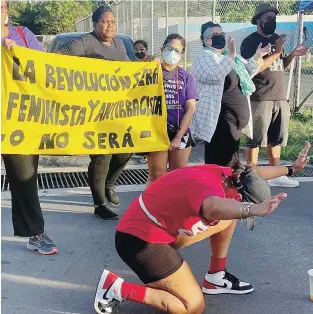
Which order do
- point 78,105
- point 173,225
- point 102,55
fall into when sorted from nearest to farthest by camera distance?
point 173,225, point 78,105, point 102,55

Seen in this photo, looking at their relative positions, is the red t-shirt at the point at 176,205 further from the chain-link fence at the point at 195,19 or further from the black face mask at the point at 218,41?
the chain-link fence at the point at 195,19

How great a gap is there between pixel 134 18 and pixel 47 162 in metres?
8.75

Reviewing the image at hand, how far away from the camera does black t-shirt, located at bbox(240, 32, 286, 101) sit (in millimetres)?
5773

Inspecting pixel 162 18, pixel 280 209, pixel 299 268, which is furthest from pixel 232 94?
pixel 162 18

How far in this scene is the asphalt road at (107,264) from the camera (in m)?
3.54

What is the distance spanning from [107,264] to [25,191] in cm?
82

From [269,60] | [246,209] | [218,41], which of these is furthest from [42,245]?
[269,60]

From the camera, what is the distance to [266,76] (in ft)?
19.0

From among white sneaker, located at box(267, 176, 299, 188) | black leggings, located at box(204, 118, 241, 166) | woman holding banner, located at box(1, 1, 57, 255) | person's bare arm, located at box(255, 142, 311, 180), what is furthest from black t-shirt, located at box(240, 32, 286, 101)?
woman holding banner, located at box(1, 1, 57, 255)

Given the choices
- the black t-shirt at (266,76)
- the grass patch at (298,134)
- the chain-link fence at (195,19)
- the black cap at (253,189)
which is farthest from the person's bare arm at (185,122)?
the chain-link fence at (195,19)

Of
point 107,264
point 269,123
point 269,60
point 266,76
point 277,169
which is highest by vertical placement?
point 269,60

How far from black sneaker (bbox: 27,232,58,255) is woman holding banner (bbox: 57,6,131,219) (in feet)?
2.72

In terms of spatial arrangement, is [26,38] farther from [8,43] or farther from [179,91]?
[179,91]

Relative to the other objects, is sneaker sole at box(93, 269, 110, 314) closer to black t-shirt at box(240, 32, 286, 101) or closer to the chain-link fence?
black t-shirt at box(240, 32, 286, 101)
